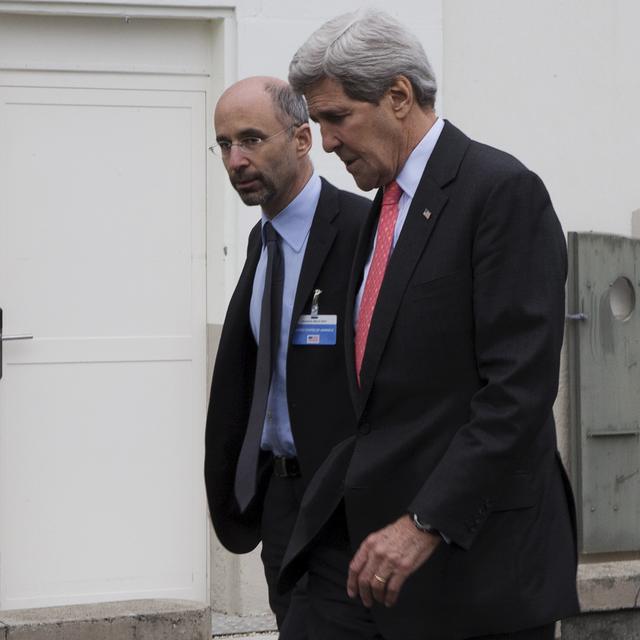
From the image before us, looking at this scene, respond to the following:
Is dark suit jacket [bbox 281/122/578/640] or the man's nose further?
the man's nose

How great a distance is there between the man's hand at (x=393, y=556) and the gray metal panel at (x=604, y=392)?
3994 mm

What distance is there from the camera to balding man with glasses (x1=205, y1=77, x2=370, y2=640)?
3.26 meters

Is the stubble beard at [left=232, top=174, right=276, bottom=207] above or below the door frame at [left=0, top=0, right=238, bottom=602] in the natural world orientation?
below

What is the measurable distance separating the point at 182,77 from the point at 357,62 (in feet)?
11.9

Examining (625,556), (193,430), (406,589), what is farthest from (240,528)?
(625,556)

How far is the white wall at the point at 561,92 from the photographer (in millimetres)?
6320

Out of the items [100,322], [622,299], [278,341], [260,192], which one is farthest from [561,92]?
[278,341]

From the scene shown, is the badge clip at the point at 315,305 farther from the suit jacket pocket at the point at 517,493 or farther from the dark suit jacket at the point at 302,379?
the suit jacket pocket at the point at 517,493

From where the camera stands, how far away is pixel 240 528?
11.5 ft

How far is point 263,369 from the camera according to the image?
10.9 feet

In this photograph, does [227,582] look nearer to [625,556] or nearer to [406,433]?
[625,556]

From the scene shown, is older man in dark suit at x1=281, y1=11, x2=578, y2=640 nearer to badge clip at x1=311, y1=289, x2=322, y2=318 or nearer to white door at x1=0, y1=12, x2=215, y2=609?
badge clip at x1=311, y1=289, x2=322, y2=318

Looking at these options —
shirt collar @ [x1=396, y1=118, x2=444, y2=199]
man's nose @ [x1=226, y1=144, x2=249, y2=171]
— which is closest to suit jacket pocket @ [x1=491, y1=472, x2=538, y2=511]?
shirt collar @ [x1=396, y1=118, x2=444, y2=199]

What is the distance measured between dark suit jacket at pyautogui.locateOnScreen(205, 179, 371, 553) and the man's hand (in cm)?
71
